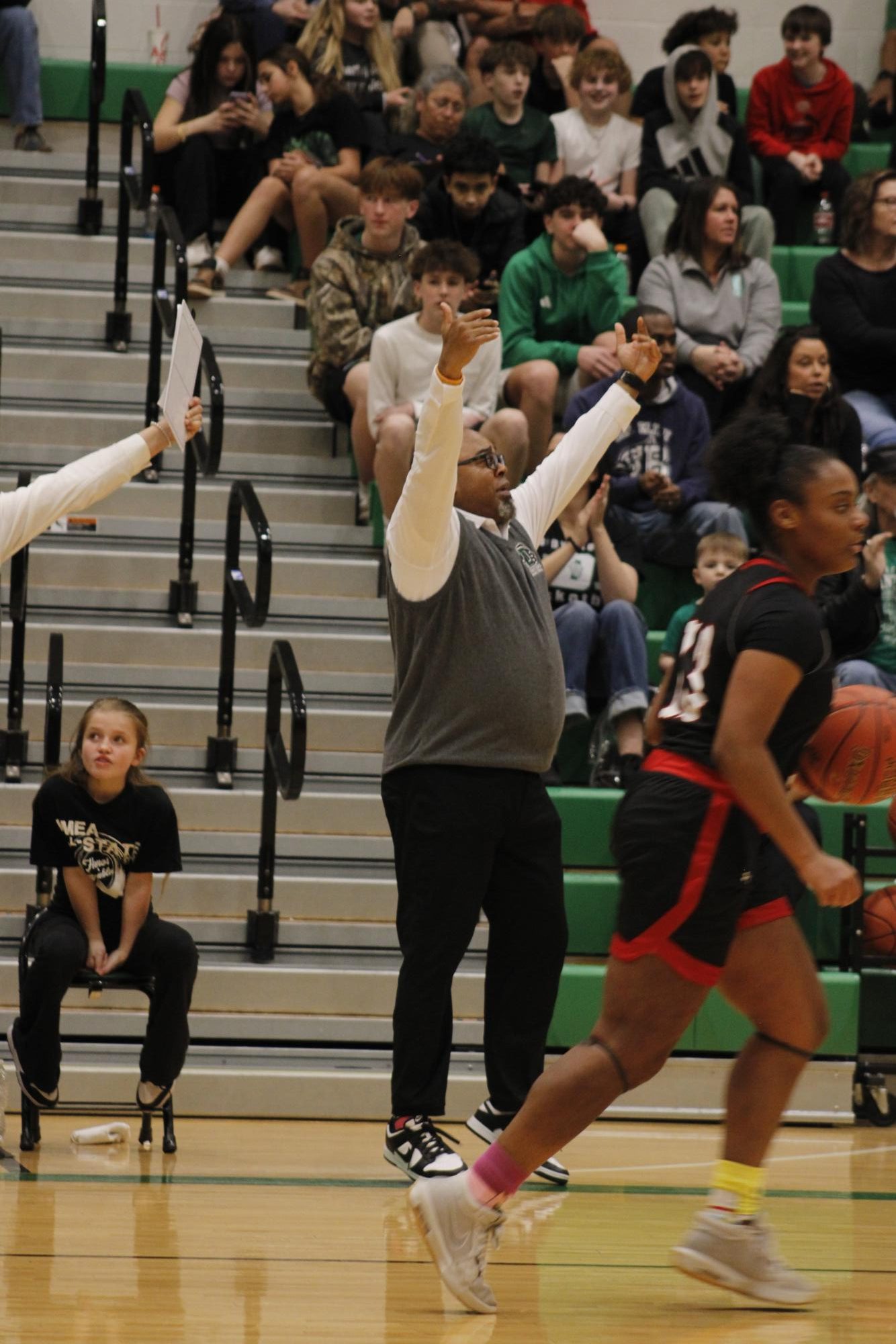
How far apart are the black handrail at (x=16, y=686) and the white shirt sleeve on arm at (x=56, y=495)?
2.15m

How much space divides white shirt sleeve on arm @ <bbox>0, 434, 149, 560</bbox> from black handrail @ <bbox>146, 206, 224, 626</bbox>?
205 cm

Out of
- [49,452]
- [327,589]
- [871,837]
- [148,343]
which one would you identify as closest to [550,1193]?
[871,837]

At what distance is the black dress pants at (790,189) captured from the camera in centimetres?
934

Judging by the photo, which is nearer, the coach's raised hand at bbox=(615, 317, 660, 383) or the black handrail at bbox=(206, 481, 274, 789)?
the coach's raised hand at bbox=(615, 317, 660, 383)

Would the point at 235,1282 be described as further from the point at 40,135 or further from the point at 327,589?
the point at 40,135

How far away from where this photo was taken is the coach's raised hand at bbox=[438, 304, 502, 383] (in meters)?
3.45

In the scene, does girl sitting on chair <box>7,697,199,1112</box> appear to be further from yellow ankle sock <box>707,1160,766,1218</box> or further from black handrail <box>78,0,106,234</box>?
black handrail <box>78,0,106,234</box>

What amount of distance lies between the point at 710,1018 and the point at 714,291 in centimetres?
340

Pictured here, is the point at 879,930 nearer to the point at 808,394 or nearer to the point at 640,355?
the point at 808,394

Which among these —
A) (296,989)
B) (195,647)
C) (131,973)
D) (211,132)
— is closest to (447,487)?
(131,973)

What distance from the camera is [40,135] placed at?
918cm

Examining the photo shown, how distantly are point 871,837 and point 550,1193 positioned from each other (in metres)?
2.75

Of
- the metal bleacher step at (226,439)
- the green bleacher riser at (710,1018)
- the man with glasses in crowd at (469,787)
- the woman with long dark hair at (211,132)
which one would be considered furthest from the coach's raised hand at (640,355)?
the woman with long dark hair at (211,132)

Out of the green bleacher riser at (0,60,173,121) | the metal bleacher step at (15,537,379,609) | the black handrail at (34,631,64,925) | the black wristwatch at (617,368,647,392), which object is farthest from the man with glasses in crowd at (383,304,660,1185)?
the green bleacher riser at (0,60,173,121)
